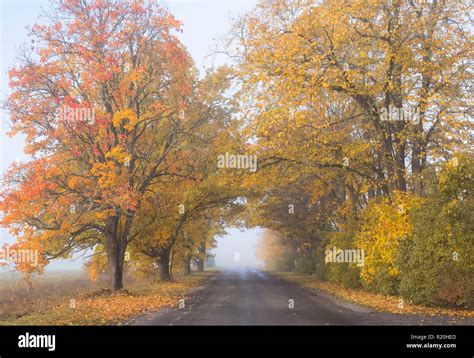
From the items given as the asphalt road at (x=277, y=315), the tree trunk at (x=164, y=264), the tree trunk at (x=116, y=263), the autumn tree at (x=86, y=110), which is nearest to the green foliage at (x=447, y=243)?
the asphalt road at (x=277, y=315)

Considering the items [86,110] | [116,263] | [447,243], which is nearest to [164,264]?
[116,263]

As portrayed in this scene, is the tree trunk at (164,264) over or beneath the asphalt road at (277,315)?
beneath

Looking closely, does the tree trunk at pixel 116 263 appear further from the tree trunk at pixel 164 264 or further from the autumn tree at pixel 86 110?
the tree trunk at pixel 164 264

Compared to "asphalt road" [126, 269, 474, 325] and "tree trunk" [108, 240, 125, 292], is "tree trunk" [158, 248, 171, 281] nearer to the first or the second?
"tree trunk" [108, 240, 125, 292]

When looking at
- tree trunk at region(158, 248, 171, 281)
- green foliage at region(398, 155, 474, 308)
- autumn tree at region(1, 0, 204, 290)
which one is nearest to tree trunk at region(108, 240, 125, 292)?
autumn tree at region(1, 0, 204, 290)

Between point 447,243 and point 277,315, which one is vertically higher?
point 447,243

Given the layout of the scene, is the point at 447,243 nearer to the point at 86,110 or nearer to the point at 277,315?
the point at 277,315

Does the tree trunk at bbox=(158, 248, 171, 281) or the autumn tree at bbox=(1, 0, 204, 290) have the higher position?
the autumn tree at bbox=(1, 0, 204, 290)

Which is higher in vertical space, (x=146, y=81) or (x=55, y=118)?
(x=146, y=81)

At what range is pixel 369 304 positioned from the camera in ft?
56.2
